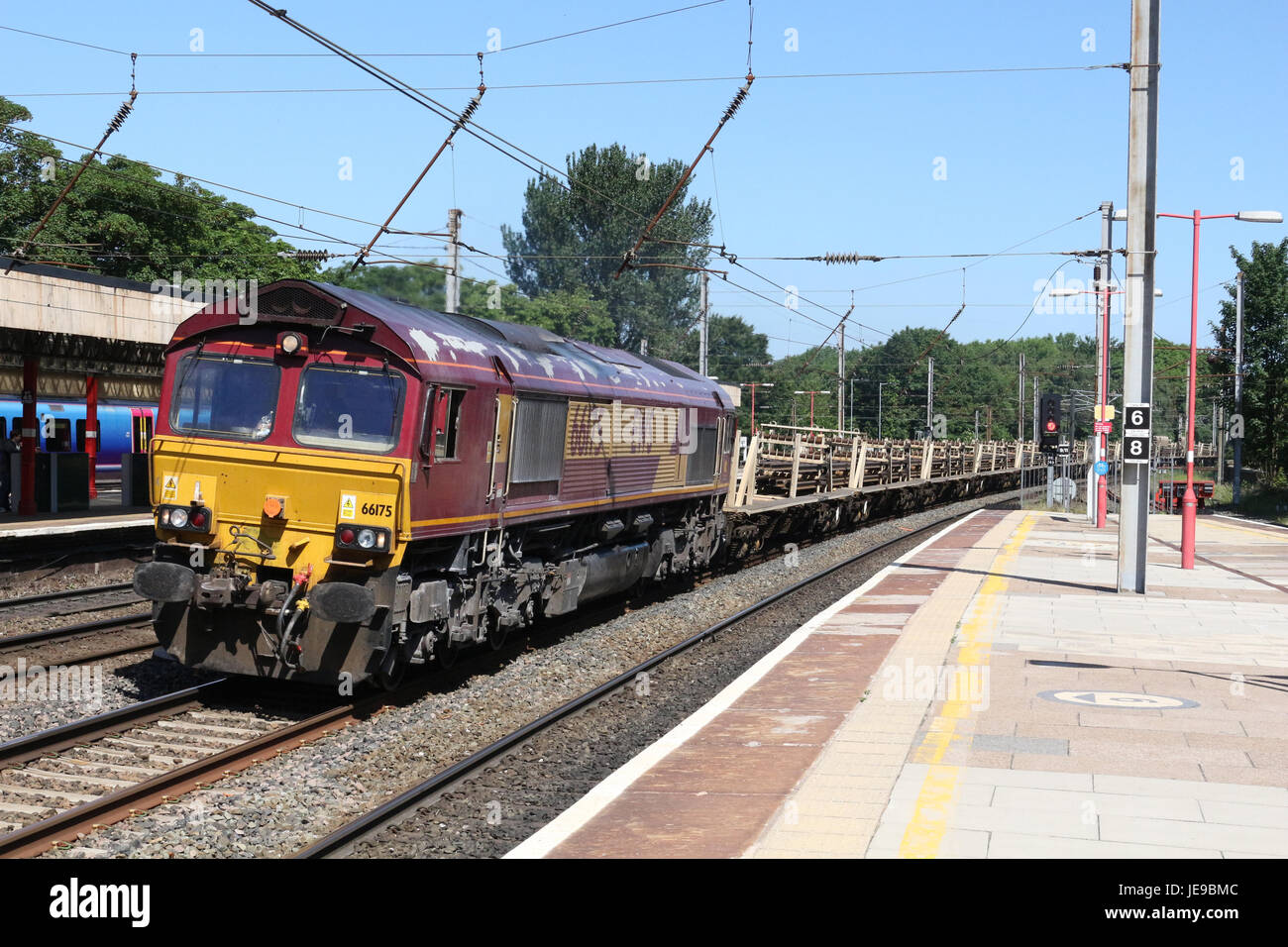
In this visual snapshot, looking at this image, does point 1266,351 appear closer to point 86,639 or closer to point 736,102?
point 736,102

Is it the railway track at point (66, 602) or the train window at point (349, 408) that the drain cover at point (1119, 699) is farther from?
the railway track at point (66, 602)

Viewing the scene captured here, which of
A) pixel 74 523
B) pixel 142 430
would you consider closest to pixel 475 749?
pixel 74 523

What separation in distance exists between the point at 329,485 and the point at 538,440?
128 inches

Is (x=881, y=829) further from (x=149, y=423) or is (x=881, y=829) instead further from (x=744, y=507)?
(x=149, y=423)

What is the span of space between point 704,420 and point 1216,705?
1167 centimetres

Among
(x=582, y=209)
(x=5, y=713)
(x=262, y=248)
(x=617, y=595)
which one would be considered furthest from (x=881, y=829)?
(x=582, y=209)

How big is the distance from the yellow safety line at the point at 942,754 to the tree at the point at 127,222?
35554 mm

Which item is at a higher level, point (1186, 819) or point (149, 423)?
point (149, 423)

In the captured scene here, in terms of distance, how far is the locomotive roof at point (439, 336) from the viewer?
10.8 m

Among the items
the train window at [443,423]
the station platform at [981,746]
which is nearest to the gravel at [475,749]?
the station platform at [981,746]

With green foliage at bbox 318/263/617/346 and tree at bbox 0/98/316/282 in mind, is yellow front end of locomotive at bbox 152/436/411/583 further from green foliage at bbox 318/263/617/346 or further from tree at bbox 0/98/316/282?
tree at bbox 0/98/316/282

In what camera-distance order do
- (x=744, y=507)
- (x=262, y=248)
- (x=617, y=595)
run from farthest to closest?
(x=262, y=248) → (x=744, y=507) → (x=617, y=595)

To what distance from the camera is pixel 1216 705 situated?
1014 centimetres
